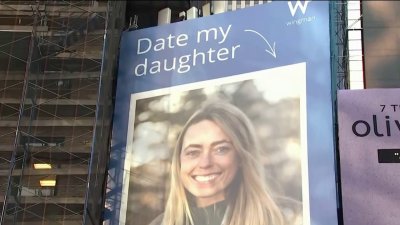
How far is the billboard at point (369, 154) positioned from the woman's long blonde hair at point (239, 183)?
2311mm

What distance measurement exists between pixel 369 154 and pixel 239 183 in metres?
3.88

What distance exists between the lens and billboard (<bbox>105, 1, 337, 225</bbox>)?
19625mm

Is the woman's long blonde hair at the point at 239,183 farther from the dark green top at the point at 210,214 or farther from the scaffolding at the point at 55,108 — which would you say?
the scaffolding at the point at 55,108

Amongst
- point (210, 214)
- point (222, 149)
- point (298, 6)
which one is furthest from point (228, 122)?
point (298, 6)

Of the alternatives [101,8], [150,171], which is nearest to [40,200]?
[150,171]

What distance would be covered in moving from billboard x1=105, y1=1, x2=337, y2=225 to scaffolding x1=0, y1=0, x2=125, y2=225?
1.10 meters

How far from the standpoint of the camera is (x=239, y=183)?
20.1 meters

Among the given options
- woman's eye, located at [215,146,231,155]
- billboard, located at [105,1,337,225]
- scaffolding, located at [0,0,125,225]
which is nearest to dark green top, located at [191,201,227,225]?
billboard, located at [105,1,337,225]

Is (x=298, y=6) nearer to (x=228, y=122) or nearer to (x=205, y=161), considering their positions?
(x=228, y=122)

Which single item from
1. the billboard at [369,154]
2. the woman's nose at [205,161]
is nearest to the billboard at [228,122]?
the woman's nose at [205,161]

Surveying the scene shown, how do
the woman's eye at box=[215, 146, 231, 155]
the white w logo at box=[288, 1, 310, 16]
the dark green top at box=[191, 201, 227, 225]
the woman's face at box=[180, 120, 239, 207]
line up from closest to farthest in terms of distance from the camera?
the dark green top at box=[191, 201, 227, 225] < the woman's face at box=[180, 120, 239, 207] < the woman's eye at box=[215, 146, 231, 155] < the white w logo at box=[288, 1, 310, 16]

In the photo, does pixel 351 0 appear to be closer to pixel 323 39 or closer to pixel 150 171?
pixel 323 39

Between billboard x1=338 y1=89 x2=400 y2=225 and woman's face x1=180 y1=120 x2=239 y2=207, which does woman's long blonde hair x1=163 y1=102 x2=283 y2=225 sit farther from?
billboard x1=338 y1=89 x2=400 y2=225

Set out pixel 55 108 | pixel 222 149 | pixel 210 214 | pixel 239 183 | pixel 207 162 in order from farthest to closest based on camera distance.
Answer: pixel 55 108, pixel 222 149, pixel 207 162, pixel 239 183, pixel 210 214
